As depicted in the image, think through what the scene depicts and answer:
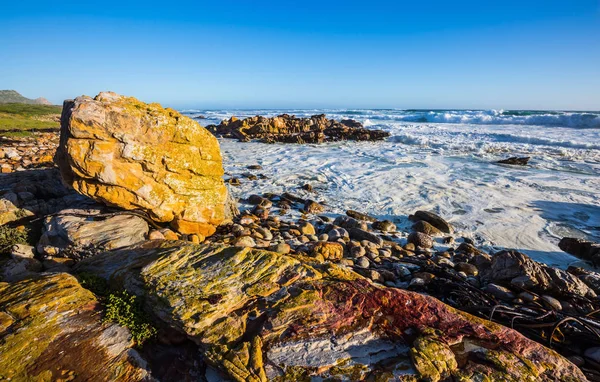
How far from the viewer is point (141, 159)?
476 cm

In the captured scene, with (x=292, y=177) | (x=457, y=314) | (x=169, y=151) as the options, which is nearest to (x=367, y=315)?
(x=457, y=314)

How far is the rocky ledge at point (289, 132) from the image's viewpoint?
23.9 metres

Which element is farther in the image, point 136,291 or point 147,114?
point 147,114

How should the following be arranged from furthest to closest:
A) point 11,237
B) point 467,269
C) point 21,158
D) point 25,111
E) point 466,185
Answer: point 25,111, point 466,185, point 21,158, point 467,269, point 11,237

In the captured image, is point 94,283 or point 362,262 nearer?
point 94,283

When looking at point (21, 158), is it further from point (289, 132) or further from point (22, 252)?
point (289, 132)

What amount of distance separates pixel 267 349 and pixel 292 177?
9.53m

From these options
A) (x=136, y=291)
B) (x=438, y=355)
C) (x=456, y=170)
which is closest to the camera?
(x=438, y=355)

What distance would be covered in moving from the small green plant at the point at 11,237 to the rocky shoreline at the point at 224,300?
0.02 m

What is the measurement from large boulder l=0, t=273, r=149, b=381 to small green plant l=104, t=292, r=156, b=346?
6 cm

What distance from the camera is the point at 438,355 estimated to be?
2.19 meters

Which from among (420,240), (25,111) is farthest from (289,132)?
(25,111)

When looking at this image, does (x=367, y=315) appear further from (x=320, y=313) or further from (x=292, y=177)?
(x=292, y=177)

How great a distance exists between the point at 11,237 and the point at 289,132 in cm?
2513
